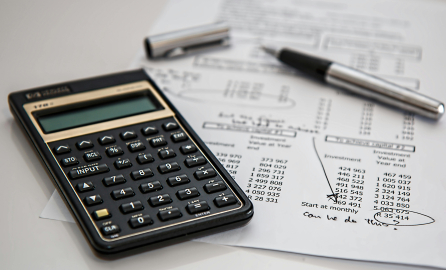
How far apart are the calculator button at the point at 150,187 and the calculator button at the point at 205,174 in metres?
0.03

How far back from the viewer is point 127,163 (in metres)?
0.40

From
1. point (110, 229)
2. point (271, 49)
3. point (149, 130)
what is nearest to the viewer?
point (110, 229)

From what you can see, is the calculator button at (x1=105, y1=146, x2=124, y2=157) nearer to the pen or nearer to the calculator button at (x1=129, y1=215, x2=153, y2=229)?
the calculator button at (x1=129, y1=215, x2=153, y2=229)

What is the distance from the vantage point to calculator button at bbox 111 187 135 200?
14.4 inches

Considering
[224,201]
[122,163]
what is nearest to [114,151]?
[122,163]

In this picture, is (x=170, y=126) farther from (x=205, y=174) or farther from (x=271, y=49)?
(x=271, y=49)

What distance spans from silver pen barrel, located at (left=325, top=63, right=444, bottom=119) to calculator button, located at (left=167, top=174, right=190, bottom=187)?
0.26 metres

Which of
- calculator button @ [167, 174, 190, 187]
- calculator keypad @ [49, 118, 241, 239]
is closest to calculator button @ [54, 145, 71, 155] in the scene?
calculator keypad @ [49, 118, 241, 239]

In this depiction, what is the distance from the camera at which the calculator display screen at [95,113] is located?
0.44 metres

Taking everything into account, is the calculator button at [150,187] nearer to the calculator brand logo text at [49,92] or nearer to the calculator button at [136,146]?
the calculator button at [136,146]

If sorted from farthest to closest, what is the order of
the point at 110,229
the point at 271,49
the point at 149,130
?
1. the point at 271,49
2. the point at 149,130
3. the point at 110,229

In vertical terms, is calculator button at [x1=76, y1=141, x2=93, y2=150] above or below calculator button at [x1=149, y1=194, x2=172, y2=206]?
above

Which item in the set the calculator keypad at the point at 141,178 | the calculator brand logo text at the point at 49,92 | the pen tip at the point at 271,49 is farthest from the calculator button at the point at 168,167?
the pen tip at the point at 271,49

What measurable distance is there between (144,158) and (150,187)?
1.5 inches
